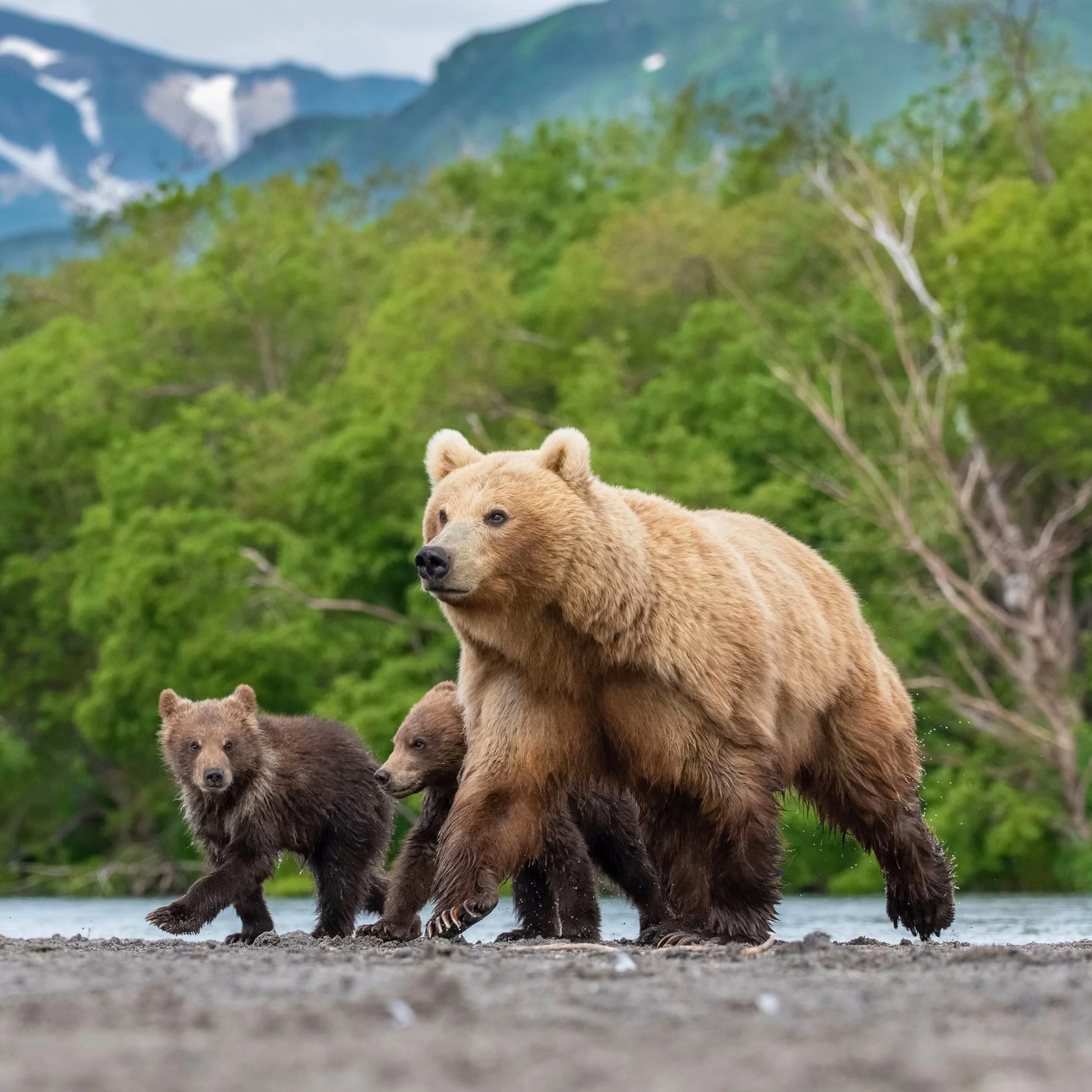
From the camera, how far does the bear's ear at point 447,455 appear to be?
7.80 metres

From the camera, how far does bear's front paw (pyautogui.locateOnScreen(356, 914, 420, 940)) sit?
8797mm

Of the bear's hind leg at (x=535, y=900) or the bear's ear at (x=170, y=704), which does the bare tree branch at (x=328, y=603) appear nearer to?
the bear's ear at (x=170, y=704)

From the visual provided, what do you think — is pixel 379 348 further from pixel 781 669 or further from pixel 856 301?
pixel 781 669

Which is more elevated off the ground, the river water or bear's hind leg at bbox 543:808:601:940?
bear's hind leg at bbox 543:808:601:940

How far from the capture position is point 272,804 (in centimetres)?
962

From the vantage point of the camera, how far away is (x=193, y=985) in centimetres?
535

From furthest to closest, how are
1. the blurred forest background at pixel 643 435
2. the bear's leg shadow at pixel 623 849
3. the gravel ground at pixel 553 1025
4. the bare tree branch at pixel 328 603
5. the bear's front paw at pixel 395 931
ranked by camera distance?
the bare tree branch at pixel 328 603 → the blurred forest background at pixel 643 435 → the bear's leg shadow at pixel 623 849 → the bear's front paw at pixel 395 931 → the gravel ground at pixel 553 1025

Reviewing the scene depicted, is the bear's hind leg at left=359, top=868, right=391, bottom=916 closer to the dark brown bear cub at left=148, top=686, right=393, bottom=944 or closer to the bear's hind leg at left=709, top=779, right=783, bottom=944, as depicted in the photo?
the dark brown bear cub at left=148, top=686, right=393, bottom=944

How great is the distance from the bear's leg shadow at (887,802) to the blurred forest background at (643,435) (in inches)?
675

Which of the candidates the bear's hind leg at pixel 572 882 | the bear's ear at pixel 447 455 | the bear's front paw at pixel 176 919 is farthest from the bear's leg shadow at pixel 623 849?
the bear's ear at pixel 447 455

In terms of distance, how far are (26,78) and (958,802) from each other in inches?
4535

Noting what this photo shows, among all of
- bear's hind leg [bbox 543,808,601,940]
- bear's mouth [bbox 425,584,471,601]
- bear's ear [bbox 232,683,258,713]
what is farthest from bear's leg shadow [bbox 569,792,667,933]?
bear's mouth [bbox 425,584,471,601]

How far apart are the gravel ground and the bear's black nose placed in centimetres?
130

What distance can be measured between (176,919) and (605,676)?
2609 mm
